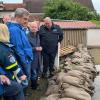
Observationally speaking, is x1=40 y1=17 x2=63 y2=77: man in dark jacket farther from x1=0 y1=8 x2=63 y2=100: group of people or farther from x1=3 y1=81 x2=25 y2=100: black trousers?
x1=3 y1=81 x2=25 y2=100: black trousers

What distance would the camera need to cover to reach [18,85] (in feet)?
17.4

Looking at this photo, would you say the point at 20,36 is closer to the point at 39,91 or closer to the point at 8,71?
the point at 8,71

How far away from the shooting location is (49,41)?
9.95m

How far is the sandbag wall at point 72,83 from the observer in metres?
7.25

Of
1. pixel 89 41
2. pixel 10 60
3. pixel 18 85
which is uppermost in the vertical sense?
pixel 10 60

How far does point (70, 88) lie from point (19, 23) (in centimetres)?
209

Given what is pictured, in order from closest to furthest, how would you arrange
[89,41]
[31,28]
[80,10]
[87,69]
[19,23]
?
[19,23], [31,28], [87,69], [89,41], [80,10]

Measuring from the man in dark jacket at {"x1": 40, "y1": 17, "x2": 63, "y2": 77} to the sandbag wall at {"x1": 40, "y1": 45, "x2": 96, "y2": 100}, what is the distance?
33 centimetres

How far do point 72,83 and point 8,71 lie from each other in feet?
10.2

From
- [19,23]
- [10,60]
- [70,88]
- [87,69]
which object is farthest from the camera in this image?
[87,69]

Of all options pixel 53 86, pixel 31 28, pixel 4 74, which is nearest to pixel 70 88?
pixel 53 86

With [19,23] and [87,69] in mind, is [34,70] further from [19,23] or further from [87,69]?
[19,23]

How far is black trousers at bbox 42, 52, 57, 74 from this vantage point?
10.1 meters

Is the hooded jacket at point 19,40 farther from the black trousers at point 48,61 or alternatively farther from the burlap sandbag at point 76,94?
the black trousers at point 48,61
